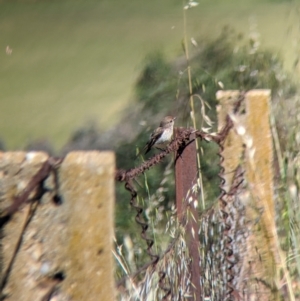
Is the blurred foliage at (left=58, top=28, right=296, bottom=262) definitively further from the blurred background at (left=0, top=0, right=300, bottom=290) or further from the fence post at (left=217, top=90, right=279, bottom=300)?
the fence post at (left=217, top=90, right=279, bottom=300)

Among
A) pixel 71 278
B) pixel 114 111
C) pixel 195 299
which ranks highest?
pixel 71 278

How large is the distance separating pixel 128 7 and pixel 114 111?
0.90 m

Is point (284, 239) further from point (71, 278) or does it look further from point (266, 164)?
point (71, 278)

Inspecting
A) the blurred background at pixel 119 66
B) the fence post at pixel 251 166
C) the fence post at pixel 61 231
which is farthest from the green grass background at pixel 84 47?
the fence post at pixel 61 231

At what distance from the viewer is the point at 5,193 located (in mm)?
1061

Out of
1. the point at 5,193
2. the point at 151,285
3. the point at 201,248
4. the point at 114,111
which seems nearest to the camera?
the point at 5,193

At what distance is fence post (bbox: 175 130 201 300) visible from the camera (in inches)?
77.3

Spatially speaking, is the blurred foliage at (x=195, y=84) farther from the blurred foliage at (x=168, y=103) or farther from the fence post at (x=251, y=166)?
the fence post at (x=251, y=166)

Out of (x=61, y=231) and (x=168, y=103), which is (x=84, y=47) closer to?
(x=168, y=103)

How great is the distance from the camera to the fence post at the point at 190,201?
1964 mm

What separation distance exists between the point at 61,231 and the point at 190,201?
0.92 meters

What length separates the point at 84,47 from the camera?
5.24 meters

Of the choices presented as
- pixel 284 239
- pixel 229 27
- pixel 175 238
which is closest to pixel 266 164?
pixel 284 239

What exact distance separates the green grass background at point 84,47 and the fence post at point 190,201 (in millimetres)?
2911
